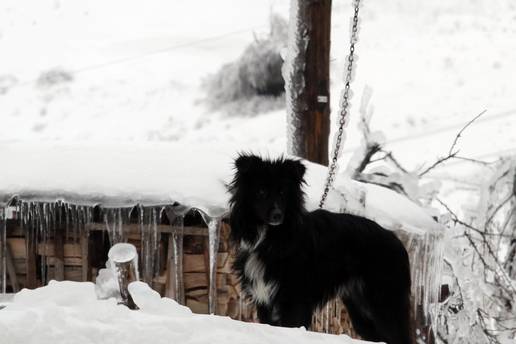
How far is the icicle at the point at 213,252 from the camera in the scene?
224 inches

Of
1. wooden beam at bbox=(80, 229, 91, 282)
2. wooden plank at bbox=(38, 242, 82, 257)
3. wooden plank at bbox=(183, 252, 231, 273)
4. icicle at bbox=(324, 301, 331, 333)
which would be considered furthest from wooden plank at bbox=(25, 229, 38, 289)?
icicle at bbox=(324, 301, 331, 333)

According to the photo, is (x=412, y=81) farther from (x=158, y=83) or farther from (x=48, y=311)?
(x=48, y=311)

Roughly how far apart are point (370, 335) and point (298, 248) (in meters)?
1.01

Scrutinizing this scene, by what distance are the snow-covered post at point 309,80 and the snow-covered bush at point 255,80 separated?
980cm

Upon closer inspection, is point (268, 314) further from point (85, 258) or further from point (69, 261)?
point (69, 261)

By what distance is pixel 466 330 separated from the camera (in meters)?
8.99

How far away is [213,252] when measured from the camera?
19.2 feet

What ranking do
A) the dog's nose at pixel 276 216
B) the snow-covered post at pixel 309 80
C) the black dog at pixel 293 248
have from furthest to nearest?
the snow-covered post at pixel 309 80 < the black dog at pixel 293 248 < the dog's nose at pixel 276 216

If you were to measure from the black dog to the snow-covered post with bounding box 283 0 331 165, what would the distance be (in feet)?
11.1

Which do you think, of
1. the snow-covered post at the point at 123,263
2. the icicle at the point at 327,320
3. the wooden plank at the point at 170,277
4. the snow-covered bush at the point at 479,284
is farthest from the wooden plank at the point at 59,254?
the snow-covered bush at the point at 479,284

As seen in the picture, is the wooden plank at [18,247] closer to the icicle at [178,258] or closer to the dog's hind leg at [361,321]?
the icicle at [178,258]

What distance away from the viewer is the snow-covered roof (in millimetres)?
5695

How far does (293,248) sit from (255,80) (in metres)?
14.9

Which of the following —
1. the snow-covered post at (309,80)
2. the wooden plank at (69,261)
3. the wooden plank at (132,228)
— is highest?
the snow-covered post at (309,80)
